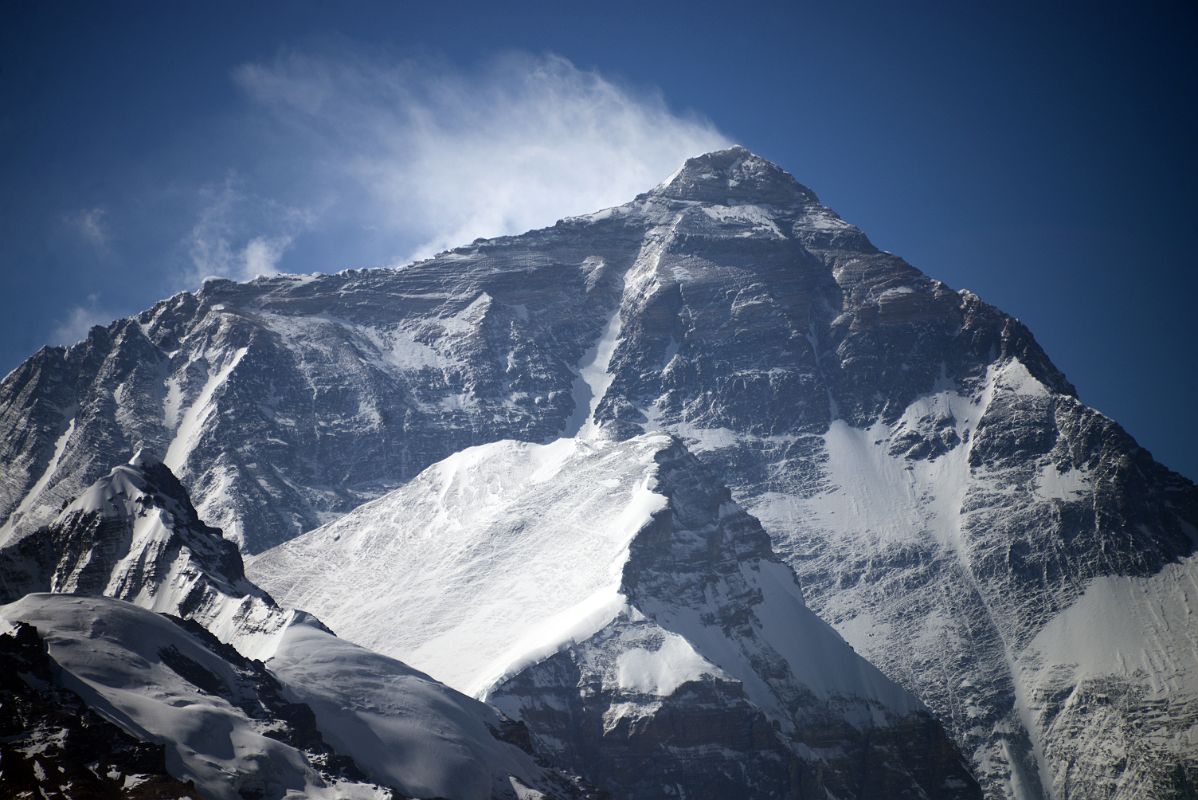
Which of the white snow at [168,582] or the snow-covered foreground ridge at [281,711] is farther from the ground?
the white snow at [168,582]

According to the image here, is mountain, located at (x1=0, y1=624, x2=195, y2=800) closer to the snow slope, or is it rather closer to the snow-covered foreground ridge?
the snow-covered foreground ridge

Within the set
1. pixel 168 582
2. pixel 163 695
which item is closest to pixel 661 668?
pixel 168 582

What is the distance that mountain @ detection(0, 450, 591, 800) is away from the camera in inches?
4579

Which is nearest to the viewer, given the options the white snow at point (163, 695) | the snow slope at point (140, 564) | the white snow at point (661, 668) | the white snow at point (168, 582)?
the white snow at point (163, 695)

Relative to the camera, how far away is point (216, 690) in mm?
133000

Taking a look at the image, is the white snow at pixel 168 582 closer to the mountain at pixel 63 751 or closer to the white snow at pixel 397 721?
the white snow at pixel 397 721

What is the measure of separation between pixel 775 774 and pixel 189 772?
9575 centimetres

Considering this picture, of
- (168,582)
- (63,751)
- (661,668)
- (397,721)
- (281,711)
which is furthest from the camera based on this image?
(661,668)

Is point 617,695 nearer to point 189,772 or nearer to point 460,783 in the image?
point 460,783

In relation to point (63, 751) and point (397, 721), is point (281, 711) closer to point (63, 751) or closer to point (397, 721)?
point (397, 721)

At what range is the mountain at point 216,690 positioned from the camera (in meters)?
116

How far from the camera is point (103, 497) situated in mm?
198500

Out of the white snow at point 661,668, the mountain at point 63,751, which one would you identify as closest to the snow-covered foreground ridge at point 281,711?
the mountain at point 63,751

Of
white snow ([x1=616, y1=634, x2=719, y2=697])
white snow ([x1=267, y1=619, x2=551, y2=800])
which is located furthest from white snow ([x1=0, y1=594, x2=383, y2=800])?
white snow ([x1=616, y1=634, x2=719, y2=697])
